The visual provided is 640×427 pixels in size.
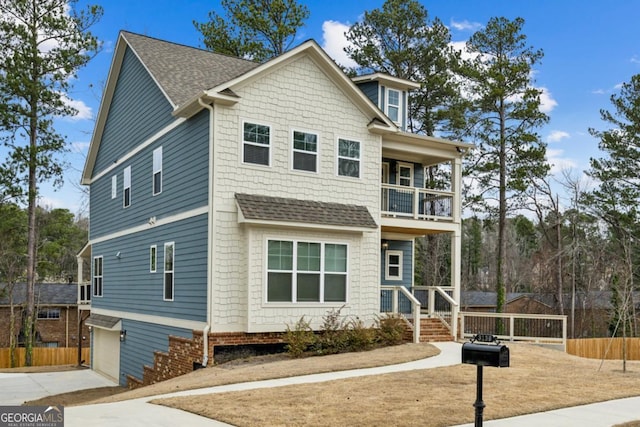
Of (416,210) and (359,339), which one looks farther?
(416,210)

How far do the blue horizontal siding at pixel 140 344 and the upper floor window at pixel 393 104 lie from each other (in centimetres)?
985

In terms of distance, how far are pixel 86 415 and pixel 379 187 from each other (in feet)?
38.0

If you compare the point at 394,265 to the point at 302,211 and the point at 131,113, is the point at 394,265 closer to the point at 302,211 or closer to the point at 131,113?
the point at 302,211

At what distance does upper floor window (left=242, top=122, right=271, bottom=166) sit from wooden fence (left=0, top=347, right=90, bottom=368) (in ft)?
62.4

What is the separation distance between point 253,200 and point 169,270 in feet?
12.8

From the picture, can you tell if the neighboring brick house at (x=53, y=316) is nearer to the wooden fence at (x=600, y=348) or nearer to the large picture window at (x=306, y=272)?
Answer: the large picture window at (x=306, y=272)

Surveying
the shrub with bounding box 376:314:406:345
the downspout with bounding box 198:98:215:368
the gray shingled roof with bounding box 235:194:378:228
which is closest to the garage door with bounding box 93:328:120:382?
the downspout with bounding box 198:98:215:368

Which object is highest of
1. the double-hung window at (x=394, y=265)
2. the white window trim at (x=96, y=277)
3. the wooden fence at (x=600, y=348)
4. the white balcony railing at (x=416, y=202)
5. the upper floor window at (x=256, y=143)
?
the upper floor window at (x=256, y=143)

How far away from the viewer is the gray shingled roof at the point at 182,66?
A: 61.8 ft

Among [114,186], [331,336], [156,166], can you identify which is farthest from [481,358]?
[114,186]

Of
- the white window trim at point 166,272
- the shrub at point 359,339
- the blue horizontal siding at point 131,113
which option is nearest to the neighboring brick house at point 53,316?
the blue horizontal siding at point 131,113

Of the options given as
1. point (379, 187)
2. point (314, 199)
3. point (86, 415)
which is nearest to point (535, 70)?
point (379, 187)

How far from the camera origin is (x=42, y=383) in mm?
21609

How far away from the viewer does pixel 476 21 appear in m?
34.0
